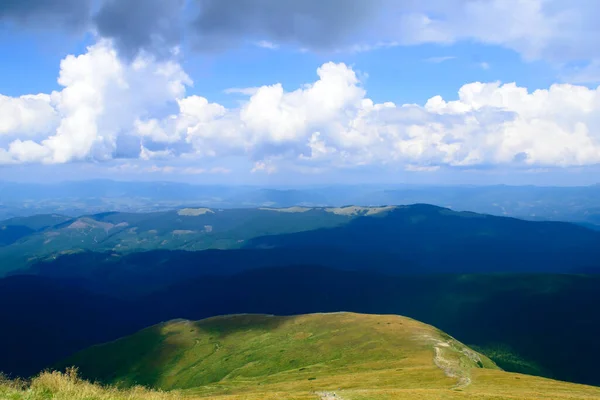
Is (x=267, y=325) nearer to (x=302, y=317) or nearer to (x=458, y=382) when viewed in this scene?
(x=302, y=317)

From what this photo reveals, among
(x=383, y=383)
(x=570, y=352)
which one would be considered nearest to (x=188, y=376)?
(x=383, y=383)

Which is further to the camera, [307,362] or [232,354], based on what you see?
[232,354]

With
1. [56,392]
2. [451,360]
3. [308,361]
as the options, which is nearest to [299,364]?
[308,361]

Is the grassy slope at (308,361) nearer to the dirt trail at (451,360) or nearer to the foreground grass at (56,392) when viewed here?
the dirt trail at (451,360)

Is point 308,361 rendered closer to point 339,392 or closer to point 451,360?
point 451,360

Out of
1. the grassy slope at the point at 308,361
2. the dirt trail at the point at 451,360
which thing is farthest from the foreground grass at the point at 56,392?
the dirt trail at the point at 451,360

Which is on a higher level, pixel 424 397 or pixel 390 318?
pixel 424 397

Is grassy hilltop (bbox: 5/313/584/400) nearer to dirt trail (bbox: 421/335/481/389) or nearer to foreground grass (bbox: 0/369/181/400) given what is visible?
foreground grass (bbox: 0/369/181/400)
